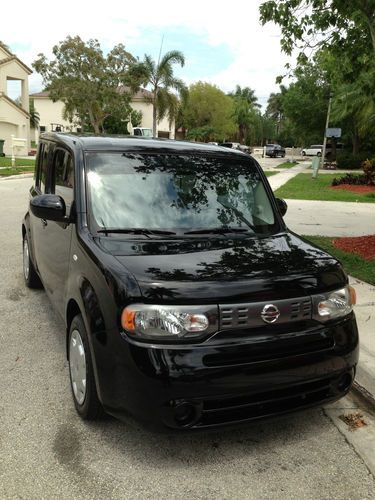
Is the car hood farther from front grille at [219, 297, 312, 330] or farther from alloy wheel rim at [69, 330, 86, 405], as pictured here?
alloy wheel rim at [69, 330, 86, 405]

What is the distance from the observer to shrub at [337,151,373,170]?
3778 centimetres

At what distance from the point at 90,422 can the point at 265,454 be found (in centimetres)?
113

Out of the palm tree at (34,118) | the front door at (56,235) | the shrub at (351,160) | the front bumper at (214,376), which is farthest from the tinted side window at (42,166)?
the palm tree at (34,118)

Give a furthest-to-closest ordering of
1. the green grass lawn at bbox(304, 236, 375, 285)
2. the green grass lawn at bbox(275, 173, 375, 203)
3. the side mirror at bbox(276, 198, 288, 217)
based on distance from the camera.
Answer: the green grass lawn at bbox(275, 173, 375, 203) → the green grass lawn at bbox(304, 236, 375, 285) → the side mirror at bbox(276, 198, 288, 217)

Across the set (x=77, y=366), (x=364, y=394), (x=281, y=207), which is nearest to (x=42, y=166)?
(x=281, y=207)

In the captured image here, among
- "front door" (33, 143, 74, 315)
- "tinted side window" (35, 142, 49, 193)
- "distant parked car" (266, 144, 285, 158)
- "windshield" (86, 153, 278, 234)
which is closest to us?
"windshield" (86, 153, 278, 234)

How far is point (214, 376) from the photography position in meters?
2.59

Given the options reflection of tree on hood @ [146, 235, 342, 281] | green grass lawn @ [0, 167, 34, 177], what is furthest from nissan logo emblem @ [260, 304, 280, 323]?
green grass lawn @ [0, 167, 34, 177]

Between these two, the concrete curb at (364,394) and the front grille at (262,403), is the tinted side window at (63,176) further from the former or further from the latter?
the concrete curb at (364,394)

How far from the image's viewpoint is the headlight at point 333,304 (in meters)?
2.94

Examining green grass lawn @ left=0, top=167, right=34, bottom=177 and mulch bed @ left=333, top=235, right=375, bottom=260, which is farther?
green grass lawn @ left=0, top=167, right=34, bottom=177

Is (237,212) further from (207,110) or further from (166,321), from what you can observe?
(207,110)

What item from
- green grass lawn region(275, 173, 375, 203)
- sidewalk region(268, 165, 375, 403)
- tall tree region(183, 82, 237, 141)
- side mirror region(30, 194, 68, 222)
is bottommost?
sidewalk region(268, 165, 375, 403)

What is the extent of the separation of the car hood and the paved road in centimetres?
78
